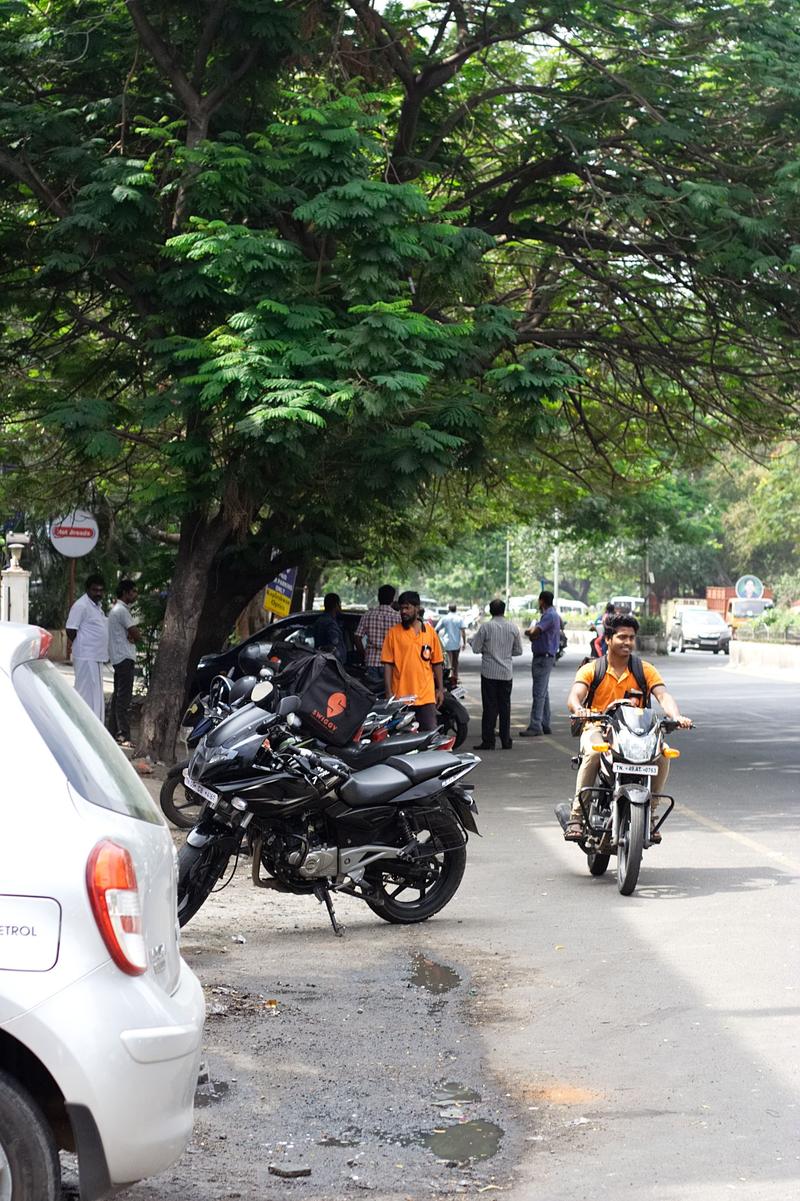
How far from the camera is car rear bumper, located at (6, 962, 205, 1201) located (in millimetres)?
3693

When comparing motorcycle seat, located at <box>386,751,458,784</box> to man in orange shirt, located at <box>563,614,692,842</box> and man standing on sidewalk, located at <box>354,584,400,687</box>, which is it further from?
man standing on sidewalk, located at <box>354,584,400,687</box>

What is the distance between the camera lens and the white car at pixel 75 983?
146 inches

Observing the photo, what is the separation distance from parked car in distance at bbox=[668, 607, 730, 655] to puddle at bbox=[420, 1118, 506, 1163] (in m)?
55.9

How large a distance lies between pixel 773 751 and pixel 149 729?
24.8 ft

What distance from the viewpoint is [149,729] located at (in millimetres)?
Result: 17344

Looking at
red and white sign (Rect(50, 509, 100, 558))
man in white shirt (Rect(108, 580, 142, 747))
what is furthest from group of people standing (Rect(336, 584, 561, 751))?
red and white sign (Rect(50, 509, 100, 558))

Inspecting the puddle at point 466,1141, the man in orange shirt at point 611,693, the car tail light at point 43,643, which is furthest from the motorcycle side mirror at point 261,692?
the car tail light at point 43,643

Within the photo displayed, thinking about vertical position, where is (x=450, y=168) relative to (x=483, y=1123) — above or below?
above

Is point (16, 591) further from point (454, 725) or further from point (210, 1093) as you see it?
point (210, 1093)

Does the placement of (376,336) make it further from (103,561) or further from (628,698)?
(103,561)

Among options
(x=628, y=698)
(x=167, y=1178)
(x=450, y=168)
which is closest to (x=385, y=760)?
(x=628, y=698)

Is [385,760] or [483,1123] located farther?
[385,760]

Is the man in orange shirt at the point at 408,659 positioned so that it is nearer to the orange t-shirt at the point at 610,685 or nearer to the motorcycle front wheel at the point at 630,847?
the orange t-shirt at the point at 610,685

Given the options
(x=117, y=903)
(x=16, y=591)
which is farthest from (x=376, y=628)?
(x=117, y=903)
